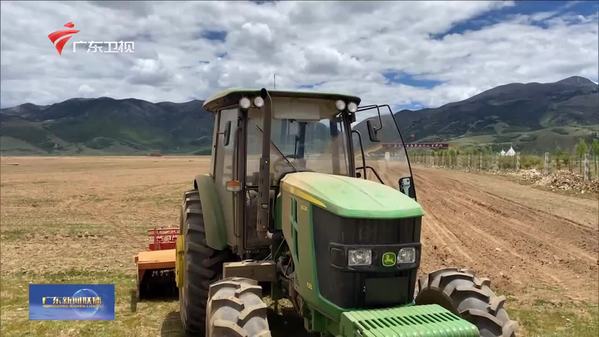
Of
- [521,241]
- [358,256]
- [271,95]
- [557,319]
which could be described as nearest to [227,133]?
[271,95]

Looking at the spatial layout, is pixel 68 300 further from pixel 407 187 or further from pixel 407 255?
pixel 407 255

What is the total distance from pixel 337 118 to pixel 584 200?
2031 centimetres

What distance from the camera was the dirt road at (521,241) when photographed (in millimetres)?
9711

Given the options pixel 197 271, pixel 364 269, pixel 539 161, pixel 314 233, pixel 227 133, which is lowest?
pixel 197 271

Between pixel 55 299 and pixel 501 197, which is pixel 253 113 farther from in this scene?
pixel 501 197

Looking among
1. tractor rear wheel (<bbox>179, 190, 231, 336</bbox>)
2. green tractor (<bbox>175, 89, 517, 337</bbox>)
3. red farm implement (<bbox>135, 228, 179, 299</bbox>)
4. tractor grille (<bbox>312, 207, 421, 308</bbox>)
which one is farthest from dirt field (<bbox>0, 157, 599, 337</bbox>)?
tractor grille (<bbox>312, 207, 421, 308</bbox>)

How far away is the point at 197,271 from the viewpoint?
6.08 metres

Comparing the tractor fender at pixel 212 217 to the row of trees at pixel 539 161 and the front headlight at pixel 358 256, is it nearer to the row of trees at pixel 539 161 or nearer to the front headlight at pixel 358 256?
the front headlight at pixel 358 256

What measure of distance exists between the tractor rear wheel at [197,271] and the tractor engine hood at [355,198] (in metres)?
1.82

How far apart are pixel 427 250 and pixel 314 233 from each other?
879 cm

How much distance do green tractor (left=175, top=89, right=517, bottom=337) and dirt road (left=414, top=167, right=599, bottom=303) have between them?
2.87 m

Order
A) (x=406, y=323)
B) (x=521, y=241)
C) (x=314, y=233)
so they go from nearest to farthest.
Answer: (x=406, y=323) → (x=314, y=233) → (x=521, y=241)

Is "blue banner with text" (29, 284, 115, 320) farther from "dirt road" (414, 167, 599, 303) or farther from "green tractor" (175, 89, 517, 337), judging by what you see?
"dirt road" (414, 167, 599, 303)

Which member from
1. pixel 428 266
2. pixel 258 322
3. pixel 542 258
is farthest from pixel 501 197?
pixel 258 322
